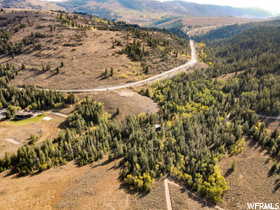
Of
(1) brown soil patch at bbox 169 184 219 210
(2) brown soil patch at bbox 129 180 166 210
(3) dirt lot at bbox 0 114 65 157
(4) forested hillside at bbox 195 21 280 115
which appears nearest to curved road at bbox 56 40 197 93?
(4) forested hillside at bbox 195 21 280 115

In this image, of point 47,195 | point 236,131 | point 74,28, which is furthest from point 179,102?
point 74,28

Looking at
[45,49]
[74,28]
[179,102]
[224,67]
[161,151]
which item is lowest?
[161,151]

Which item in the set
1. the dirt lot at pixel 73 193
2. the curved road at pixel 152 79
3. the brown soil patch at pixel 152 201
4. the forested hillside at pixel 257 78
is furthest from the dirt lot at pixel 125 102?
the forested hillside at pixel 257 78

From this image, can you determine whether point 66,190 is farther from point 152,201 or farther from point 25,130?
point 25,130

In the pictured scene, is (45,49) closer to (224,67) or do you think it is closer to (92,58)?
(92,58)

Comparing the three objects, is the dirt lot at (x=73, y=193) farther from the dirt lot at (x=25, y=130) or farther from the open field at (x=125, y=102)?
the open field at (x=125, y=102)
